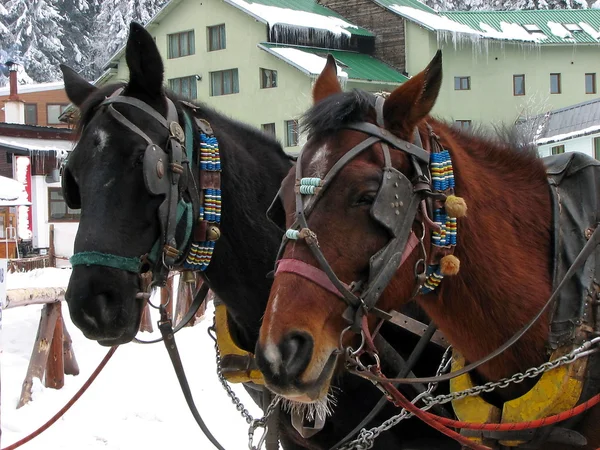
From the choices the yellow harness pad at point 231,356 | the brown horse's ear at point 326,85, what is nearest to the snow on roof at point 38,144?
the yellow harness pad at point 231,356

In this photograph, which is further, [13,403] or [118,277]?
[13,403]

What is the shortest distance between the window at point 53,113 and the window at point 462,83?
19463 mm

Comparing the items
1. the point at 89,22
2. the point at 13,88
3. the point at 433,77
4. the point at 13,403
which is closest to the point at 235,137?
the point at 433,77

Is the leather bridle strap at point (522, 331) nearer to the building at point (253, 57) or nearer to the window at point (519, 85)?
the building at point (253, 57)

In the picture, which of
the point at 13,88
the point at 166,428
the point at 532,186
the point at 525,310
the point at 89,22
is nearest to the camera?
the point at 525,310

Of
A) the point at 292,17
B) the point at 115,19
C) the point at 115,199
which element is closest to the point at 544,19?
the point at 292,17

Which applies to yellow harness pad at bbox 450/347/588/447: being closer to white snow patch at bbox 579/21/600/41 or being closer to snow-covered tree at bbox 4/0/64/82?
white snow patch at bbox 579/21/600/41

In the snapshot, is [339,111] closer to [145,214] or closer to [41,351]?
[145,214]

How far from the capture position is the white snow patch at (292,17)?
27859 millimetres

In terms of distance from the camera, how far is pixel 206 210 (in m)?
3.39

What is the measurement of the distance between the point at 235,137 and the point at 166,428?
12.2 ft

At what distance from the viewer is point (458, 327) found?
264 cm

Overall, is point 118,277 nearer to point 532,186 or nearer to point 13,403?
point 532,186

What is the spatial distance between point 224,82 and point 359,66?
545 cm
